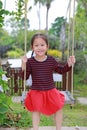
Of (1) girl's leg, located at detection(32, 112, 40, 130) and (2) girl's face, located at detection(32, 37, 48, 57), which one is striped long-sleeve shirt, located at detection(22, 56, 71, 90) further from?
(1) girl's leg, located at detection(32, 112, 40, 130)

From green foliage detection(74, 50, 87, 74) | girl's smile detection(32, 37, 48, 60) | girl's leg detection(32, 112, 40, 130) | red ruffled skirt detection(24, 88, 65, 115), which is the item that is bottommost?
green foliage detection(74, 50, 87, 74)

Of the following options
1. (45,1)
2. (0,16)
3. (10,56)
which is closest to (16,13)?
(0,16)

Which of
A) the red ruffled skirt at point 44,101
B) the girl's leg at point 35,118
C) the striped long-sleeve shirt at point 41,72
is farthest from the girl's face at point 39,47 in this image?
the girl's leg at point 35,118

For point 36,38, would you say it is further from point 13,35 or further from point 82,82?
point 13,35

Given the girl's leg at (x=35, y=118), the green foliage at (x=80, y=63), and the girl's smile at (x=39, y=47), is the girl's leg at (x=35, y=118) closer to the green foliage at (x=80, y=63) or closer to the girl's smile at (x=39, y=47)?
the girl's smile at (x=39, y=47)

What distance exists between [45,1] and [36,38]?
1058 inches

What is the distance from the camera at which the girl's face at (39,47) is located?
4.68 metres

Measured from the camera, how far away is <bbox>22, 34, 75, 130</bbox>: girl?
465 centimetres

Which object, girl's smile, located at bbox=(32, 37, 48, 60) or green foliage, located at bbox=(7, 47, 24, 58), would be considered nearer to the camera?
girl's smile, located at bbox=(32, 37, 48, 60)

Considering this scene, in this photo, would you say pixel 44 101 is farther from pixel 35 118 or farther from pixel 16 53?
pixel 16 53

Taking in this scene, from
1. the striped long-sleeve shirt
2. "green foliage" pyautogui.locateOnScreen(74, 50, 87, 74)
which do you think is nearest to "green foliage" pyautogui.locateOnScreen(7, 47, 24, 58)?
"green foliage" pyautogui.locateOnScreen(74, 50, 87, 74)

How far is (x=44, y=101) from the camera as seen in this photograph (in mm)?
4656

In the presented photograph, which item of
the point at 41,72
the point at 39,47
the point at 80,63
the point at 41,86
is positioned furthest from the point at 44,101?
the point at 80,63

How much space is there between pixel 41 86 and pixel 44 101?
19 cm
